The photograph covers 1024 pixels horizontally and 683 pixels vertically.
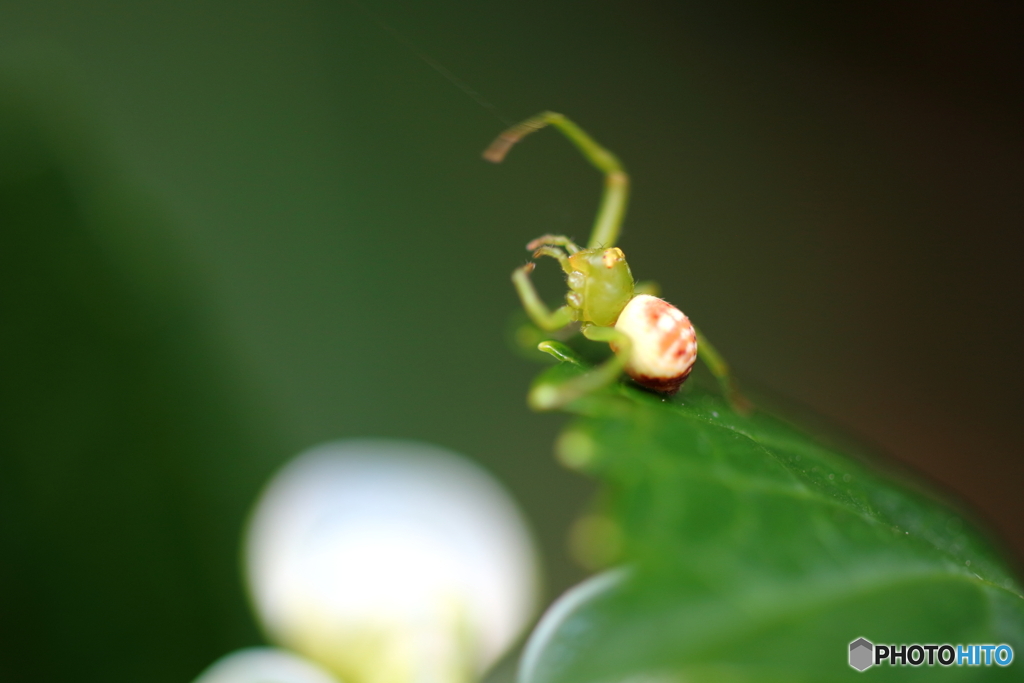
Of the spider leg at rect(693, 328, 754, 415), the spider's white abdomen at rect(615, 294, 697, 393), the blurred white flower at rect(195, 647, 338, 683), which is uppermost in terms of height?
the spider's white abdomen at rect(615, 294, 697, 393)

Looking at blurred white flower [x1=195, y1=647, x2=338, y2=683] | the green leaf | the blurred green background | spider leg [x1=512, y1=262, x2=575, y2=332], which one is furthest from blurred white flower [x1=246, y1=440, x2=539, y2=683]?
the blurred green background

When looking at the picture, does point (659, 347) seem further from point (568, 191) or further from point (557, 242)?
point (568, 191)

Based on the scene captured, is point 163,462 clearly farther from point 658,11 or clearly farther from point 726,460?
point 658,11

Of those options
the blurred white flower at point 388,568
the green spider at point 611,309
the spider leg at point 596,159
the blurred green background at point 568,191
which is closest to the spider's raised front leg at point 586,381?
the green spider at point 611,309

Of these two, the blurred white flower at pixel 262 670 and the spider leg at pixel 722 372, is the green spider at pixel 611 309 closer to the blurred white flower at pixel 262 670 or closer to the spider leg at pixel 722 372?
the spider leg at pixel 722 372

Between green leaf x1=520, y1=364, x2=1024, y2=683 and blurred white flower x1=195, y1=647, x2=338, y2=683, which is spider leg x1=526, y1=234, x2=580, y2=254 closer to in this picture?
green leaf x1=520, y1=364, x2=1024, y2=683

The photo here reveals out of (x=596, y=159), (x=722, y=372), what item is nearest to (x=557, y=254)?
(x=596, y=159)
